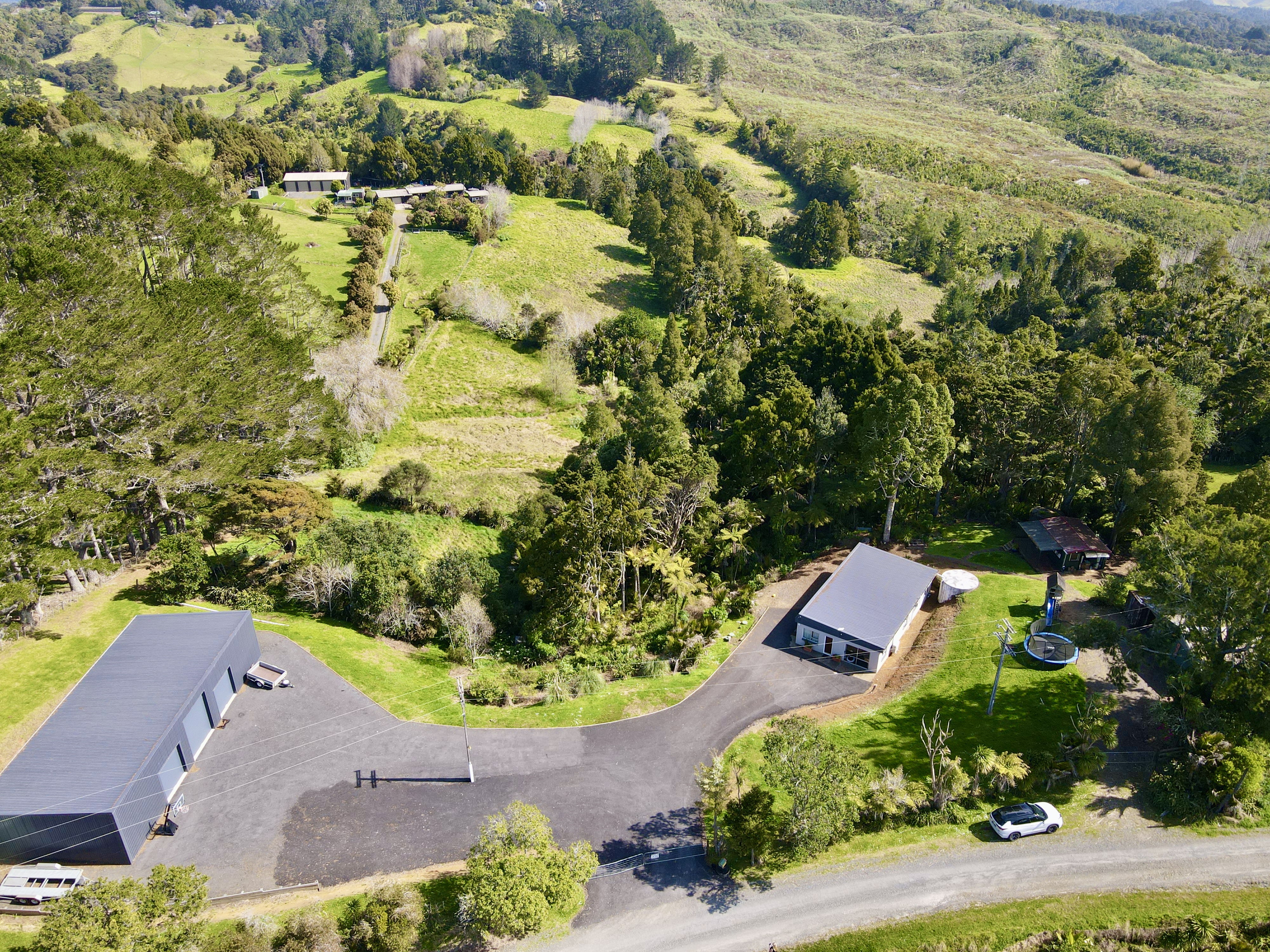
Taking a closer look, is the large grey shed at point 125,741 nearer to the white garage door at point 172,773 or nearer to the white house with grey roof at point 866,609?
the white garage door at point 172,773

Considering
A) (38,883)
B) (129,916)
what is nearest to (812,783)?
(129,916)

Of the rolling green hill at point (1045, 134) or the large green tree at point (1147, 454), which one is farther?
the rolling green hill at point (1045, 134)

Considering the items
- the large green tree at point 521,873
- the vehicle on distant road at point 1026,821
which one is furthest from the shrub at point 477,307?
the vehicle on distant road at point 1026,821

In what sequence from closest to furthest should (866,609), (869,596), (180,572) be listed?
(180,572) → (866,609) → (869,596)

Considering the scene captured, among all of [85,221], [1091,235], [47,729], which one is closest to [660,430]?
[47,729]

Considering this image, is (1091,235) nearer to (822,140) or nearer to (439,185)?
(822,140)

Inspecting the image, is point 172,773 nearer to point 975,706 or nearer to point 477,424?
point 975,706
